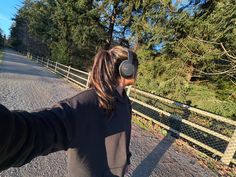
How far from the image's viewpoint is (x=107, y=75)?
118cm

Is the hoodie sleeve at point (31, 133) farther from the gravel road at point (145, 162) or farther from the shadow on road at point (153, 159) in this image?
the shadow on road at point (153, 159)

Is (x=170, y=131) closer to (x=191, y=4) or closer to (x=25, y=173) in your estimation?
(x=25, y=173)

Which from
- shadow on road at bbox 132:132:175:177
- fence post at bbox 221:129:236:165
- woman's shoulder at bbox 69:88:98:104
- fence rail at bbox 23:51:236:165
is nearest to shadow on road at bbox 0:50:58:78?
fence rail at bbox 23:51:236:165

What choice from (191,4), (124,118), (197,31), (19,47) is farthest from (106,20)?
(19,47)

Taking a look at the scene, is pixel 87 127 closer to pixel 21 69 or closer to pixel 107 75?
pixel 107 75

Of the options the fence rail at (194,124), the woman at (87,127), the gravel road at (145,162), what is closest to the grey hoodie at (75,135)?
the woman at (87,127)

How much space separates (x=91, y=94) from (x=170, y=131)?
5.32 m

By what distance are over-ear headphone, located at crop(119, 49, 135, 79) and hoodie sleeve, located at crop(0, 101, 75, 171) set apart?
433mm

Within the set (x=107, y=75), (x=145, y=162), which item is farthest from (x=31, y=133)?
(x=145, y=162)

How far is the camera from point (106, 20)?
14.1 meters

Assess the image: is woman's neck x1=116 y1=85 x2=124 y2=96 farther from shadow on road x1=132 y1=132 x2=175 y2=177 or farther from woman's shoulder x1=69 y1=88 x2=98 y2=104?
shadow on road x1=132 y1=132 x2=175 y2=177

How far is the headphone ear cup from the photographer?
4.08 ft

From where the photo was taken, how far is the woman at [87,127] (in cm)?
69

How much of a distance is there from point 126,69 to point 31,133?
28.1 inches
